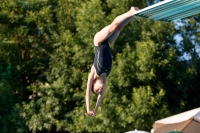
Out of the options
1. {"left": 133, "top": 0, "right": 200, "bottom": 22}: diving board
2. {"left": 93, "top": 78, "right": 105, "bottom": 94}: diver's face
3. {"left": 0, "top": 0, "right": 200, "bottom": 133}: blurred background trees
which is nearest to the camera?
{"left": 133, "top": 0, "right": 200, "bottom": 22}: diving board

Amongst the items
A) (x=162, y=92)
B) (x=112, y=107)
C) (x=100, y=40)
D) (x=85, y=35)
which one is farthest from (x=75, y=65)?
(x=100, y=40)

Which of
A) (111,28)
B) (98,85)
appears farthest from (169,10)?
(98,85)

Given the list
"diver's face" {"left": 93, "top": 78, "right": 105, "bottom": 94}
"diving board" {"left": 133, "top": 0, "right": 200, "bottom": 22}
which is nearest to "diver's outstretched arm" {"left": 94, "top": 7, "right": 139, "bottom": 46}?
"diving board" {"left": 133, "top": 0, "right": 200, "bottom": 22}

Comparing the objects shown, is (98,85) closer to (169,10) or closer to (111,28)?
(111,28)

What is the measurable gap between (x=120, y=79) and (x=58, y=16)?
3.26 meters

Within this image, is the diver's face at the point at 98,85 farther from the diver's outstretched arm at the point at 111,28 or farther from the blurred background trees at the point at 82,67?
the blurred background trees at the point at 82,67

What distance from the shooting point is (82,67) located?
40.7ft

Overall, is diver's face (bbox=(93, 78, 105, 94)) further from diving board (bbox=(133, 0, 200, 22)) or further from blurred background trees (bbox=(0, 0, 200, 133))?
blurred background trees (bbox=(0, 0, 200, 133))

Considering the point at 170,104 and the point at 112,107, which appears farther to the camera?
the point at 170,104

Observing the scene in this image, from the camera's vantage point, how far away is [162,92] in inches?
431

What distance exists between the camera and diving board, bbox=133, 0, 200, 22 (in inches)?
181

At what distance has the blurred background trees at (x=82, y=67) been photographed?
10945 millimetres

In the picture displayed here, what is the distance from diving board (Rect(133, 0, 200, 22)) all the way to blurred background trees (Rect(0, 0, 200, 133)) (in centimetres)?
525

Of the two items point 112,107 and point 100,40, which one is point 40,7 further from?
point 100,40
